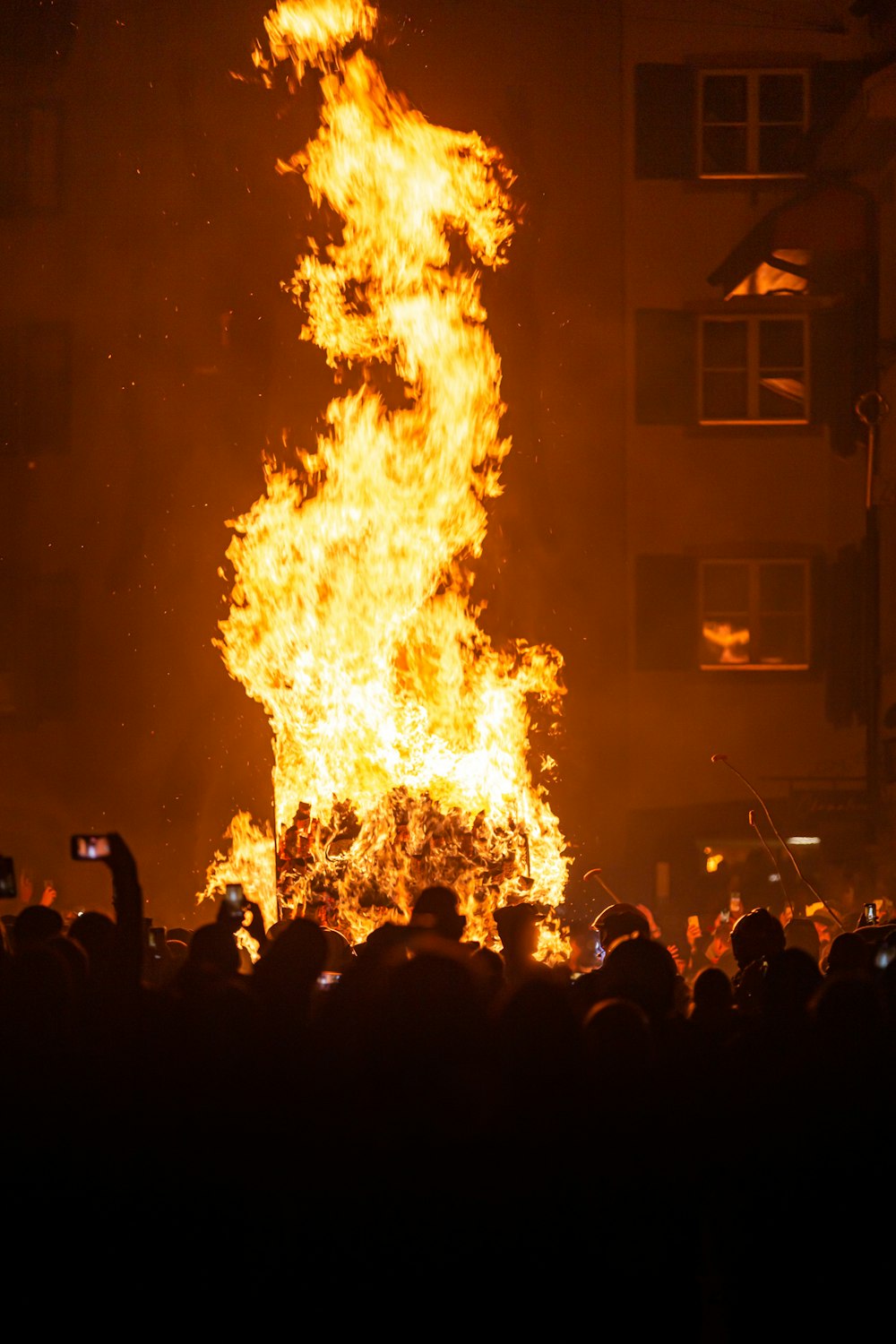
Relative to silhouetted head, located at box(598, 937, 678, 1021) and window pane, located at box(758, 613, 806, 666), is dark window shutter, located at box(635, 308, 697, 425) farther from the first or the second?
silhouetted head, located at box(598, 937, 678, 1021)

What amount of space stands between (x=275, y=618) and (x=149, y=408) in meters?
3.26

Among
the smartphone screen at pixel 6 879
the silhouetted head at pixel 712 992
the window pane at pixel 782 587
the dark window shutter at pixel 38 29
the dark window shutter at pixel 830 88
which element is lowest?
the silhouetted head at pixel 712 992

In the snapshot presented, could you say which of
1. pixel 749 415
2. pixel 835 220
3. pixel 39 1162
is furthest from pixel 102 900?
pixel 39 1162

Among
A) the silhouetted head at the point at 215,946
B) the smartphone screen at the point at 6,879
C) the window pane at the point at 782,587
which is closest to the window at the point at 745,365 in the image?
the window pane at the point at 782,587

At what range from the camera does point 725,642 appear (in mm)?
16797

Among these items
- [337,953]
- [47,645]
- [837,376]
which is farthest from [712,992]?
[47,645]

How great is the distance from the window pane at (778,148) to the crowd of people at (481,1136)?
567 inches

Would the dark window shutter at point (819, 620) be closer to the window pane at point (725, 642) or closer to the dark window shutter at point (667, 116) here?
the window pane at point (725, 642)

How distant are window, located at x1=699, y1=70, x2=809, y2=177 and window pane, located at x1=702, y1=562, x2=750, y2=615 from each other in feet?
14.3

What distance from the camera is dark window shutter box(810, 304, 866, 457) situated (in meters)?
16.5

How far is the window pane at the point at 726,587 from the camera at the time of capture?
16.8 m

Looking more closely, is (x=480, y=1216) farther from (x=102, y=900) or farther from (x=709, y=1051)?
(x=102, y=900)

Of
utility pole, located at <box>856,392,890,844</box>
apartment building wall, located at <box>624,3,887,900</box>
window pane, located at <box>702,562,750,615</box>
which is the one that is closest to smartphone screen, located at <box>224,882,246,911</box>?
apartment building wall, located at <box>624,3,887,900</box>

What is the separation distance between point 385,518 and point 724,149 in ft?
19.2
